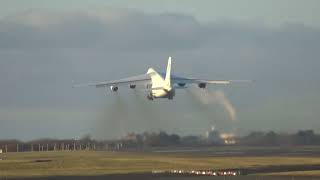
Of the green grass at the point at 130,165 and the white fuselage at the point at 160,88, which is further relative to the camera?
the white fuselage at the point at 160,88

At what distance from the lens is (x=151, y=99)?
4712 inches

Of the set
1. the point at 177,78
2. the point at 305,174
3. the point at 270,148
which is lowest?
the point at 305,174

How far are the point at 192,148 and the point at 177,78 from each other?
61.9ft

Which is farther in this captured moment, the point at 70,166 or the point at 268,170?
the point at 70,166

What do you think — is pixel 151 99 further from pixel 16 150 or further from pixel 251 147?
pixel 16 150

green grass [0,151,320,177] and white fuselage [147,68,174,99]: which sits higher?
white fuselage [147,68,174,99]

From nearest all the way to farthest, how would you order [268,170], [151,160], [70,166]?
[268,170] < [70,166] < [151,160]

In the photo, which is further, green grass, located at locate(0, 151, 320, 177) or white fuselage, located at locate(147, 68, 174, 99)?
white fuselage, located at locate(147, 68, 174, 99)

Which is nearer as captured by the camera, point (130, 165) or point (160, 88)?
point (130, 165)

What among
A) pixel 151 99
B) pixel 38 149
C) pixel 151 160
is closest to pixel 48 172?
pixel 151 160

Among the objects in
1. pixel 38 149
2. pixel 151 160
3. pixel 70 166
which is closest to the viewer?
pixel 70 166

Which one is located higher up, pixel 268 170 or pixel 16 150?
A: pixel 16 150

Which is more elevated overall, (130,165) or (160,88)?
(160,88)

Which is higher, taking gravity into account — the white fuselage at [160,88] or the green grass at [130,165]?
the white fuselage at [160,88]
